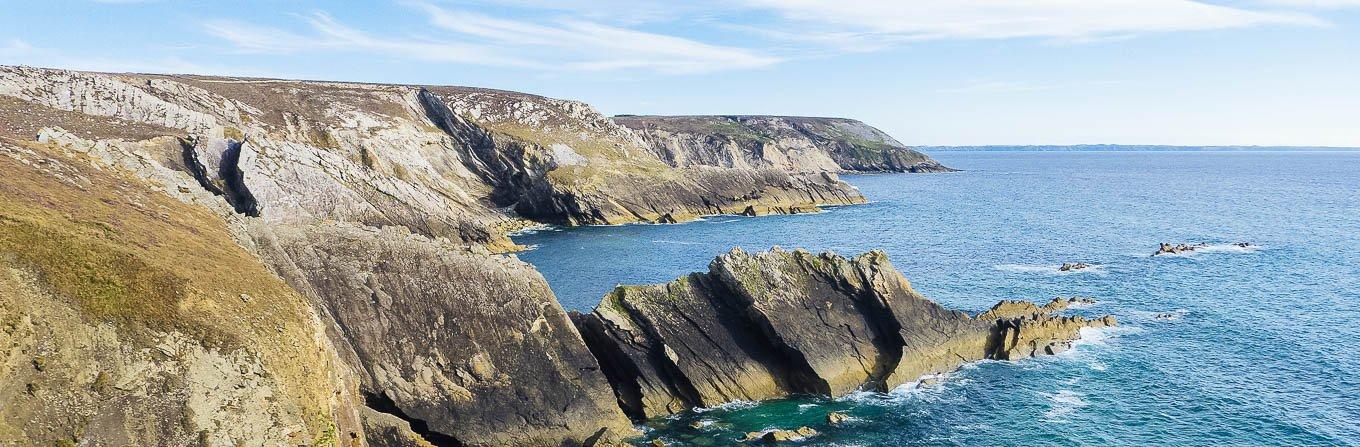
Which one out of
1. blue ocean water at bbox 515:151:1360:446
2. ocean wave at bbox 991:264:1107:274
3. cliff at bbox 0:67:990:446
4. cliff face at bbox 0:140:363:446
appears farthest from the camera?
ocean wave at bbox 991:264:1107:274

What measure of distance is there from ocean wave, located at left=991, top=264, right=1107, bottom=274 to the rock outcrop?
1012 inches

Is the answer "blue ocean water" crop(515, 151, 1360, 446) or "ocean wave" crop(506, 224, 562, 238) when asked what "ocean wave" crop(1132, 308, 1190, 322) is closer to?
"blue ocean water" crop(515, 151, 1360, 446)

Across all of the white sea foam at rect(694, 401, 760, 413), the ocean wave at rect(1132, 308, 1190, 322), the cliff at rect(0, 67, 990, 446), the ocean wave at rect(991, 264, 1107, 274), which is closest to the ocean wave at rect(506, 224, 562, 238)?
the cliff at rect(0, 67, 990, 446)

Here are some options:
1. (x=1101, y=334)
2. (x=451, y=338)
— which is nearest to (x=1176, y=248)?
(x=1101, y=334)

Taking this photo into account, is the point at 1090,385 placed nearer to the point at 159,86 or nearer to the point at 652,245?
the point at 652,245

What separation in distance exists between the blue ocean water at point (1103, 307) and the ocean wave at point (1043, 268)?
528 mm

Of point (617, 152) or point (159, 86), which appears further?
point (617, 152)

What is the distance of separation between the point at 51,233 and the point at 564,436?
18.4 metres

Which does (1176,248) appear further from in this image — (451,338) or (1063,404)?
(451,338)

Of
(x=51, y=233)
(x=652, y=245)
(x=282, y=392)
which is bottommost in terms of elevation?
A: (x=652, y=245)

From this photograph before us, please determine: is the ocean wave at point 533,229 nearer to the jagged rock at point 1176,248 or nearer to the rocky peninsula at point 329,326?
the rocky peninsula at point 329,326

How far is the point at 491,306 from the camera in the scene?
3509 cm

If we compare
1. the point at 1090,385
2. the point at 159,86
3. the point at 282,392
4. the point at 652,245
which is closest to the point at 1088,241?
the point at 652,245

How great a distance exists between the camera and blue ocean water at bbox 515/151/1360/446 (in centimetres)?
3500
